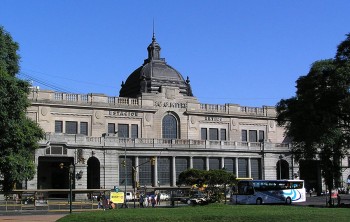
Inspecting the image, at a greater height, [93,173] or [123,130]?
[123,130]

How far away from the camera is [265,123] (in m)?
92.4

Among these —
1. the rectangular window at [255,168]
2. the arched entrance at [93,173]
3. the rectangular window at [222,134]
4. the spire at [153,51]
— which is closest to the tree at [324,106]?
the arched entrance at [93,173]

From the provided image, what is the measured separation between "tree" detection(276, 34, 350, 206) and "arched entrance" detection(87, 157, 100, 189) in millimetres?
33278

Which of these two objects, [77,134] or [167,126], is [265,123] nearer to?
→ [167,126]

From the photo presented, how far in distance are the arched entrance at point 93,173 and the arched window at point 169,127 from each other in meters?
13.3

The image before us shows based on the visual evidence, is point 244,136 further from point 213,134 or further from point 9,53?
point 9,53

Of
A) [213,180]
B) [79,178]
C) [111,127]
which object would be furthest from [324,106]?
[111,127]

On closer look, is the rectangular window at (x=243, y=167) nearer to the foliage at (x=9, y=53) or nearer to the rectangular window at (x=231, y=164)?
the rectangular window at (x=231, y=164)

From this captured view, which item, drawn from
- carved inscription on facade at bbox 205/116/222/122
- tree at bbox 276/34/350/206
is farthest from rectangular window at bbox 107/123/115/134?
tree at bbox 276/34/350/206

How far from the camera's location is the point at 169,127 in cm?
8538

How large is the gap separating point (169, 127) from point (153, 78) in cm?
972

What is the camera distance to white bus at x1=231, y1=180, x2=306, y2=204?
6184 cm

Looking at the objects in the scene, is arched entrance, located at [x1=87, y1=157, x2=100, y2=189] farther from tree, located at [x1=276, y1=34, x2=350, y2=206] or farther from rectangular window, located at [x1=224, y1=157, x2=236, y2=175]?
tree, located at [x1=276, y1=34, x2=350, y2=206]

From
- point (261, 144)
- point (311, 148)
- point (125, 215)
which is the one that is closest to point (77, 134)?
point (261, 144)
